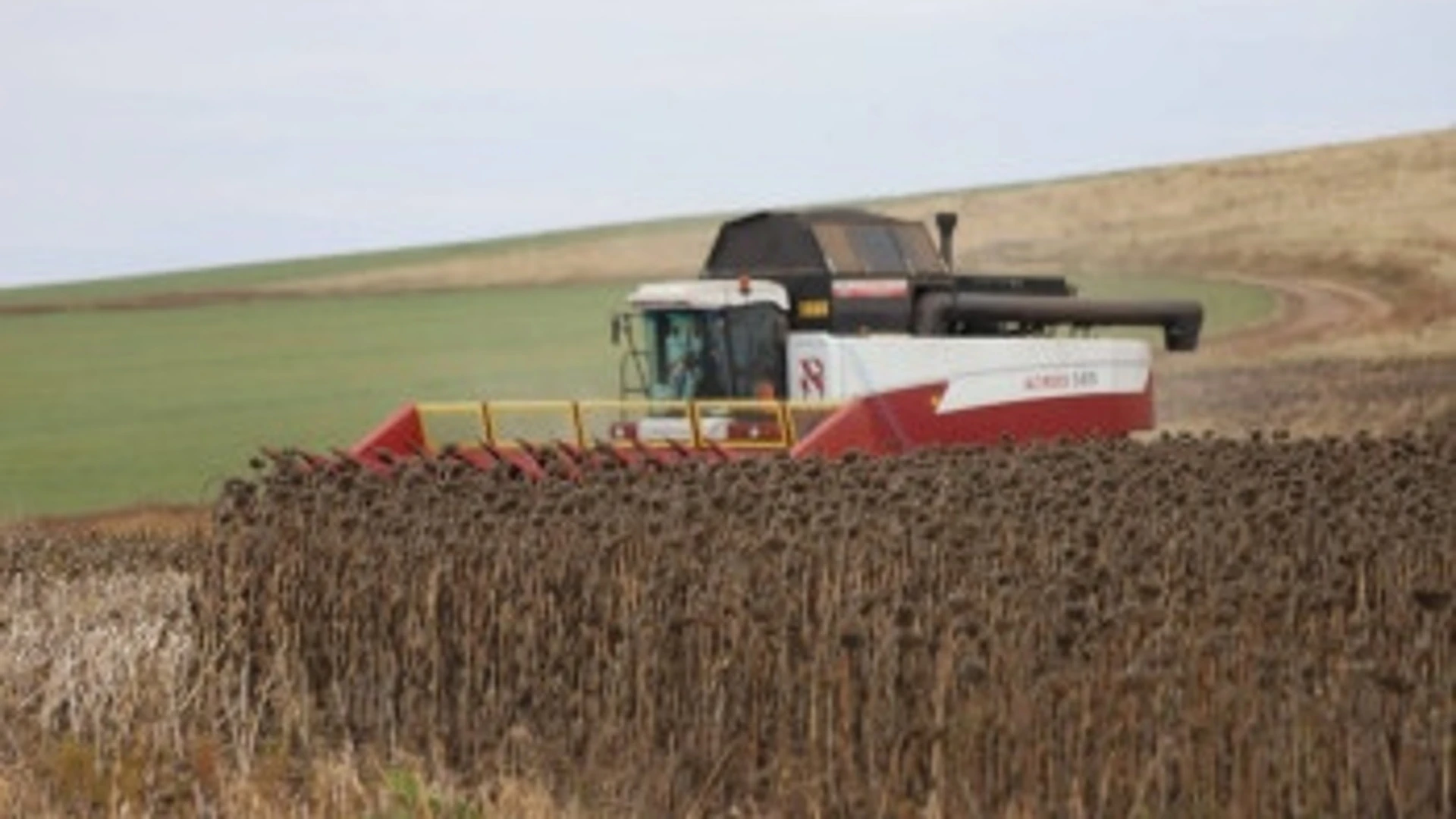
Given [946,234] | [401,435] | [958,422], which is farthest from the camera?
[946,234]

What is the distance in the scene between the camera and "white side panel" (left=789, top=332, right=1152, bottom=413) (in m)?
22.6

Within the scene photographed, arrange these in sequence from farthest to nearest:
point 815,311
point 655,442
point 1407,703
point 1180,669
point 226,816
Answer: point 815,311 < point 655,442 < point 226,816 < point 1180,669 < point 1407,703

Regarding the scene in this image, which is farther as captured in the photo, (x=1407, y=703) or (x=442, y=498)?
(x=442, y=498)

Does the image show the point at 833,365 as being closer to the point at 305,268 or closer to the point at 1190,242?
the point at 1190,242

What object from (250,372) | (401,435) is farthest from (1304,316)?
(401,435)

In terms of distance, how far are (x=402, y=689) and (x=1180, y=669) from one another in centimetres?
482

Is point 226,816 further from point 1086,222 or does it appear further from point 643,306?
point 1086,222

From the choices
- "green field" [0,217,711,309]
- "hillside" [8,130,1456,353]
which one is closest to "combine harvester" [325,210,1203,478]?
"hillside" [8,130,1456,353]

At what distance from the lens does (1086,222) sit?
206ft

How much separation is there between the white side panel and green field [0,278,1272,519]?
9949mm

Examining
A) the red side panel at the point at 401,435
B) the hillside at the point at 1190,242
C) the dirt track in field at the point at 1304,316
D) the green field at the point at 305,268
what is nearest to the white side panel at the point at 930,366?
the red side panel at the point at 401,435

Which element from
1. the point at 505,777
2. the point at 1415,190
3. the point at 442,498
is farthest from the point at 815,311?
Answer: the point at 1415,190

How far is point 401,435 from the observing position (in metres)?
23.2

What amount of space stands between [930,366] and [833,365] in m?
0.86
